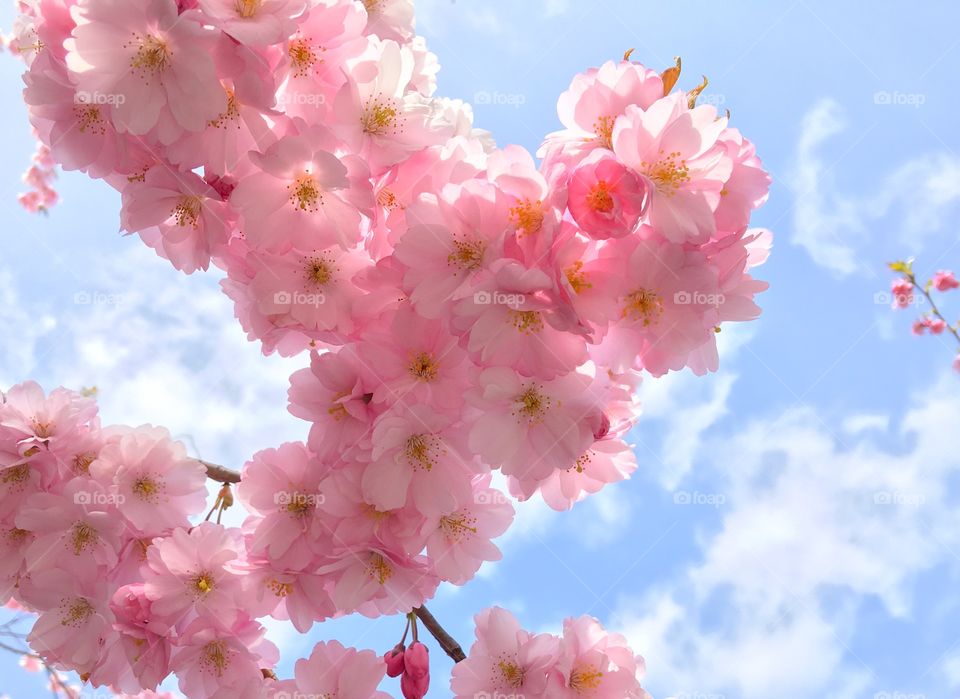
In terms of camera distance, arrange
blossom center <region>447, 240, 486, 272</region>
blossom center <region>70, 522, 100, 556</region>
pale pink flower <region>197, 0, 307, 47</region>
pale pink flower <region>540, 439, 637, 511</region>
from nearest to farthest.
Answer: pale pink flower <region>197, 0, 307, 47</region> < blossom center <region>447, 240, 486, 272</region> < pale pink flower <region>540, 439, 637, 511</region> < blossom center <region>70, 522, 100, 556</region>

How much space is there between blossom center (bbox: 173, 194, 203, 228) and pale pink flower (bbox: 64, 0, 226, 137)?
22 cm

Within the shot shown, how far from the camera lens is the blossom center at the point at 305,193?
1547 millimetres

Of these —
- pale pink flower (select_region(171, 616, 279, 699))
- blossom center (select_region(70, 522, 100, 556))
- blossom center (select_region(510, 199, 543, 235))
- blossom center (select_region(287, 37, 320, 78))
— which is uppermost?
blossom center (select_region(287, 37, 320, 78))

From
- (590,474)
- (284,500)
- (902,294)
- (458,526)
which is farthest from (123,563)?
Answer: (902,294)

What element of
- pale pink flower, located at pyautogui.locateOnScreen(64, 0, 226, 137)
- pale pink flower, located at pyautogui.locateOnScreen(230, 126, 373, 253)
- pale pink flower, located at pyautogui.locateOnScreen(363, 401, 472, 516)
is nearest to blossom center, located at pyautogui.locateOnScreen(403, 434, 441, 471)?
pale pink flower, located at pyautogui.locateOnScreen(363, 401, 472, 516)

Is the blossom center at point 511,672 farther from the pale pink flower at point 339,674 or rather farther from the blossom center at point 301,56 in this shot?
the blossom center at point 301,56

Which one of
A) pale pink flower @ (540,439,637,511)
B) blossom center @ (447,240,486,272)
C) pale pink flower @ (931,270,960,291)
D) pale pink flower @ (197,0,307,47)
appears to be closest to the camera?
pale pink flower @ (197,0,307,47)

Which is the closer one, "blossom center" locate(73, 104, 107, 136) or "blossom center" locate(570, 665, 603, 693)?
"blossom center" locate(73, 104, 107, 136)

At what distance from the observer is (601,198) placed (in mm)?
1399

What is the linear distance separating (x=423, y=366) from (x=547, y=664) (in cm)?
93

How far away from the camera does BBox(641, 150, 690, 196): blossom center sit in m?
1.44

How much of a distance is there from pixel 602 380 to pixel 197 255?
40.4 inches

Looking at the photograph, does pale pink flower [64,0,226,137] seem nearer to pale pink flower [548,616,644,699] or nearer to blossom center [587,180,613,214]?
blossom center [587,180,613,214]

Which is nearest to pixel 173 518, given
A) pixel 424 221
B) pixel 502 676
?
pixel 502 676
